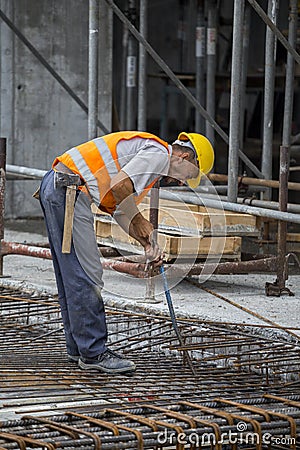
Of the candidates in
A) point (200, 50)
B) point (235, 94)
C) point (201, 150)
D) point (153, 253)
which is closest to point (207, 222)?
point (235, 94)

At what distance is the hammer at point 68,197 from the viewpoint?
5730 mm

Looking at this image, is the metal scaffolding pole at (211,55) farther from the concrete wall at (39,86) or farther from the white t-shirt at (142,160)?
the white t-shirt at (142,160)

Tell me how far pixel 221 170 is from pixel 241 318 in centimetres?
839

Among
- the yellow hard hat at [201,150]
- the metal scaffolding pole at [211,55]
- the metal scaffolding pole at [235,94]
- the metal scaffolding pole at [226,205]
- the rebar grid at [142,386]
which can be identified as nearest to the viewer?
the rebar grid at [142,386]

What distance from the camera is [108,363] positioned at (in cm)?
581

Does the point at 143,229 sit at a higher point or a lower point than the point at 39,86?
lower

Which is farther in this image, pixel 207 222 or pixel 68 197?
pixel 207 222

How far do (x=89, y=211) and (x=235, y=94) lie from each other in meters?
2.32

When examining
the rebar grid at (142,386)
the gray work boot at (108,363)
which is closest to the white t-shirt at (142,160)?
the gray work boot at (108,363)

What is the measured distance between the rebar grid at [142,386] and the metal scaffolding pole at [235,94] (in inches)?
60.6

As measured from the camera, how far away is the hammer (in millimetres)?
5730

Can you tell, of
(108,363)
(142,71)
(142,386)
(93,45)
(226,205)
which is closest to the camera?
(142,386)

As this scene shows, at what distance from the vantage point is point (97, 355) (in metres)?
5.84

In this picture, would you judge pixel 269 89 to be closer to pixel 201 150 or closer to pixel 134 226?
pixel 201 150
